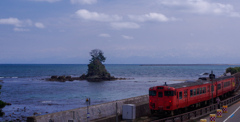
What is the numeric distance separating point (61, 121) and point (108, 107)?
15.6 ft

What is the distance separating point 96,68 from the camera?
119 m

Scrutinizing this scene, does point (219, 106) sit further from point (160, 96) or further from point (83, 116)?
point (83, 116)

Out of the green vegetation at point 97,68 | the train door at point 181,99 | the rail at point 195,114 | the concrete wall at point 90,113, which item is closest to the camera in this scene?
the concrete wall at point 90,113

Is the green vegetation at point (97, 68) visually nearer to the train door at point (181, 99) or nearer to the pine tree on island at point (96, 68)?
the pine tree on island at point (96, 68)

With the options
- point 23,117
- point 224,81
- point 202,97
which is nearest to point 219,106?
point 202,97

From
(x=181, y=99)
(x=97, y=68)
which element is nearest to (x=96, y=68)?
(x=97, y=68)

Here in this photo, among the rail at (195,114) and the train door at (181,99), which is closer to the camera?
the rail at (195,114)

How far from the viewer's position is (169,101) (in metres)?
24.2

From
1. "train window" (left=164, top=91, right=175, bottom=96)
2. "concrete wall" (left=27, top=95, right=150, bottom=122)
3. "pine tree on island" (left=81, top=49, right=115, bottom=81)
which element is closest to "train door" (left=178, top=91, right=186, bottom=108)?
"train window" (left=164, top=91, right=175, bottom=96)

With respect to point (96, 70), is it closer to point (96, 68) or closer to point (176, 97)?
point (96, 68)

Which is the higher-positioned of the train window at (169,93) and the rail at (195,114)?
the train window at (169,93)

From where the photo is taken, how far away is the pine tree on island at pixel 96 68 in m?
115

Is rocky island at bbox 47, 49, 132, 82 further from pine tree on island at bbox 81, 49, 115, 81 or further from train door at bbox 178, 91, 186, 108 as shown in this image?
train door at bbox 178, 91, 186, 108

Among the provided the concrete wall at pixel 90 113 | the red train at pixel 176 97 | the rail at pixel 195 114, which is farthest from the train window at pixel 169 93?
the rail at pixel 195 114
